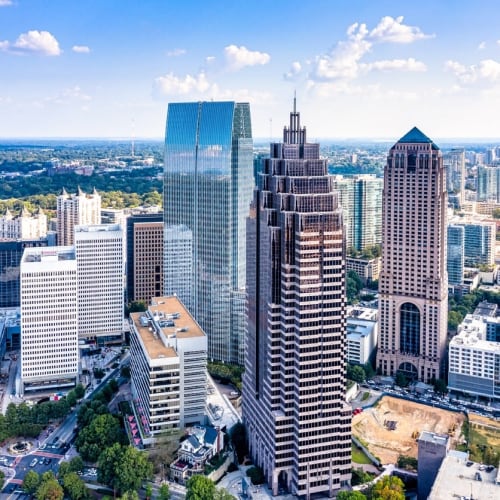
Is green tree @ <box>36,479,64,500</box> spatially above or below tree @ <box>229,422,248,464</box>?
below

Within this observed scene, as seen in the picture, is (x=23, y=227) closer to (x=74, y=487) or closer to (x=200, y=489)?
(x=74, y=487)

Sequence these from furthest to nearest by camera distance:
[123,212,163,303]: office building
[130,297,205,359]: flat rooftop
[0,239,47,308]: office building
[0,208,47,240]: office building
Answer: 1. [0,208,47,240]: office building
2. [0,239,47,308]: office building
3. [123,212,163,303]: office building
4. [130,297,205,359]: flat rooftop

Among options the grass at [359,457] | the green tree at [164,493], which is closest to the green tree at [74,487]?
the green tree at [164,493]

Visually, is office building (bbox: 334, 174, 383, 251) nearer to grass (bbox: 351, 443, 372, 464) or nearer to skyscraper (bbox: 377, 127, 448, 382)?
skyscraper (bbox: 377, 127, 448, 382)

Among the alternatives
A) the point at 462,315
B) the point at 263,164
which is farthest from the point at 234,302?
the point at 462,315

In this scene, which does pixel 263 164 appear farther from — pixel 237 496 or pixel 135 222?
pixel 135 222

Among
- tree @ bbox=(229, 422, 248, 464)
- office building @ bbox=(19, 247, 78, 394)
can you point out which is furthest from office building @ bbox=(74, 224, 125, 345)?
tree @ bbox=(229, 422, 248, 464)
